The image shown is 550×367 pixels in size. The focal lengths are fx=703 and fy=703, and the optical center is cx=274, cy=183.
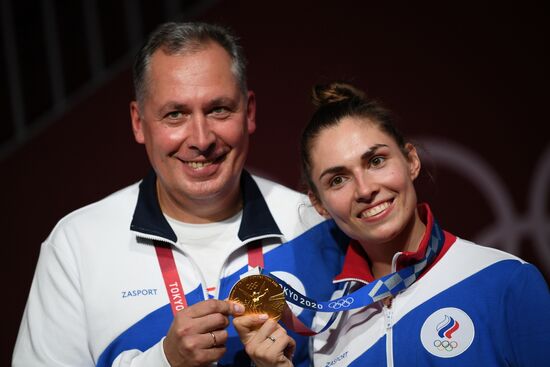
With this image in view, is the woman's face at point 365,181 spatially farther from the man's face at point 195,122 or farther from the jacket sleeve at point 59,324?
the jacket sleeve at point 59,324

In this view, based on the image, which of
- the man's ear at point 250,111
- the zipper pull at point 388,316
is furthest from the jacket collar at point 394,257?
the man's ear at point 250,111

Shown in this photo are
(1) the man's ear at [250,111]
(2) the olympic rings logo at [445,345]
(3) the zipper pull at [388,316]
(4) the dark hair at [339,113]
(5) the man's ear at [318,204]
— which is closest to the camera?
(2) the olympic rings logo at [445,345]

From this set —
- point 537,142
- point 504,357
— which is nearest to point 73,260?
point 504,357

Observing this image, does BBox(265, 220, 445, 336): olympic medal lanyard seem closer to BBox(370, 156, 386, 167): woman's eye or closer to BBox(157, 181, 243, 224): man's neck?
BBox(370, 156, 386, 167): woman's eye

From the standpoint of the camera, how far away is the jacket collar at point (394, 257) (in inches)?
69.4

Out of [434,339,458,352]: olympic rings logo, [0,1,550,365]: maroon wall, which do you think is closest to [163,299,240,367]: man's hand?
[434,339,458,352]: olympic rings logo

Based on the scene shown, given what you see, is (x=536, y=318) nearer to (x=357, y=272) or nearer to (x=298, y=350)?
(x=357, y=272)

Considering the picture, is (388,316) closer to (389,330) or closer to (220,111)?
(389,330)

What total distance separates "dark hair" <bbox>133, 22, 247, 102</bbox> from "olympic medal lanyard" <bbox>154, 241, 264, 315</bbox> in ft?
1.48

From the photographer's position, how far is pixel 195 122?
6.40 ft

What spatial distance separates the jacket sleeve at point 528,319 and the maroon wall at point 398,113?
217 centimetres

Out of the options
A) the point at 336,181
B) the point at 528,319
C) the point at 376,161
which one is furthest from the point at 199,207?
the point at 528,319

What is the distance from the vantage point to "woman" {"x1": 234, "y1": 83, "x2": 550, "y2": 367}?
63.9 inches

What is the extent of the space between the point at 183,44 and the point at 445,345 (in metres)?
1.08
